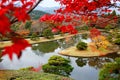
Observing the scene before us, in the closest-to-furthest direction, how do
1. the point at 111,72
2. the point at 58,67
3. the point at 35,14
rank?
the point at 111,72
the point at 58,67
the point at 35,14

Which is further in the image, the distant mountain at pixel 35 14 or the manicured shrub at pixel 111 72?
the distant mountain at pixel 35 14

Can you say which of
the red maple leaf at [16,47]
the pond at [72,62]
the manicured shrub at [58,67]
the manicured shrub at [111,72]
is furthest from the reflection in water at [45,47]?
the red maple leaf at [16,47]

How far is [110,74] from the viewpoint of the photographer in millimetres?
11773

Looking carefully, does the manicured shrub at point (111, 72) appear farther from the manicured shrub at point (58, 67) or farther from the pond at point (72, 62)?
the manicured shrub at point (58, 67)

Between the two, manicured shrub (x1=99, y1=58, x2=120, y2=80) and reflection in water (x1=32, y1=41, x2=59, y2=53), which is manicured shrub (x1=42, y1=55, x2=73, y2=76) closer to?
manicured shrub (x1=99, y1=58, x2=120, y2=80)

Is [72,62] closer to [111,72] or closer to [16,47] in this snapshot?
[111,72]

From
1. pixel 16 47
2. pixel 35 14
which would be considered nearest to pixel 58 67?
pixel 16 47

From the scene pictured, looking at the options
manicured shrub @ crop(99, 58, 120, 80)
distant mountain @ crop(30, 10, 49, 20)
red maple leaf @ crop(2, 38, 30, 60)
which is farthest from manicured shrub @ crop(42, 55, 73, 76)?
distant mountain @ crop(30, 10, 49, 20)

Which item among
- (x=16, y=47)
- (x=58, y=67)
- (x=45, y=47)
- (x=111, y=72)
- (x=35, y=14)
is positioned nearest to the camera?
(x=16, y=47)

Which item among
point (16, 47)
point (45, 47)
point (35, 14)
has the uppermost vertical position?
point (35, 14)

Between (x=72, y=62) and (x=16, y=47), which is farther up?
(x=72, y=62)

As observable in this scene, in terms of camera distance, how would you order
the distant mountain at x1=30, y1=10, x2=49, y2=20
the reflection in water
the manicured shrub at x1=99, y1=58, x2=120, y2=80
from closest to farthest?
the manicured shrub at x1=99, y1=58, x2=120, y2=80
the reflection in water
the distant mountain at x1=30, y1=10, x2=49, y2=20

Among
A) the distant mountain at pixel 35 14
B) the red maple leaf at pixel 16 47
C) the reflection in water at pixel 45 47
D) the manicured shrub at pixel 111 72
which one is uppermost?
the distant mountain at pixel 35 14

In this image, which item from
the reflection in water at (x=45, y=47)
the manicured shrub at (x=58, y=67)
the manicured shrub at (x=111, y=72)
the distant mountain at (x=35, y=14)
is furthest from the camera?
the distant mountain at (x=35, y=14)
